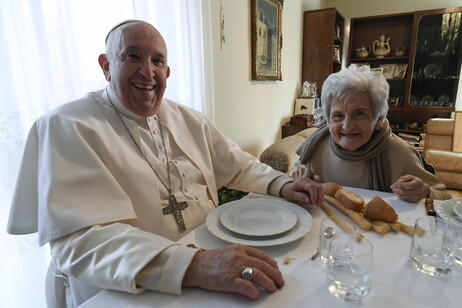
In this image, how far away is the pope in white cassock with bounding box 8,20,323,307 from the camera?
670 millimetres

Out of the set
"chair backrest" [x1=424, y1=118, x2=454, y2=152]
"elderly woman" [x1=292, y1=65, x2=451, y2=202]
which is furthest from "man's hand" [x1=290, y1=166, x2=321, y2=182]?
"chair backrest" [x1=424, y1=118, x2=454, y2=152]

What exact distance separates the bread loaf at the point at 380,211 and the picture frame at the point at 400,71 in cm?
481

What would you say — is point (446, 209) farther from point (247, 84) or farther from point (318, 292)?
point (247, 84)

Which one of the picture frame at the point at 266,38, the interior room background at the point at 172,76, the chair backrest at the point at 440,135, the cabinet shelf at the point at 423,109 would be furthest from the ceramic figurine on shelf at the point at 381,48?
the picture frame at the point at 266,38

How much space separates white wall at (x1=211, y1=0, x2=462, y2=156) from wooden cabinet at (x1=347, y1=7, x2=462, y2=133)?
48 cm

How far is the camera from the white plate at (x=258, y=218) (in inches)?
34.0

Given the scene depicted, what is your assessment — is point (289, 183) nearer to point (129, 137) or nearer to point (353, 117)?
point (353, 117)

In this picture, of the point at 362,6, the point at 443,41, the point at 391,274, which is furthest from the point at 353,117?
the point at 362,6

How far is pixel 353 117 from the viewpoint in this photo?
144cm

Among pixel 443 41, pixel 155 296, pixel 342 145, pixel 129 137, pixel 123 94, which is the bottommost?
pixel 155 296

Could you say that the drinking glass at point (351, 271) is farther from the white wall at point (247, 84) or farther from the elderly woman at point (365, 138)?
the white wall at point (247, 84)

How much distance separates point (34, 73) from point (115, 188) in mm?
657

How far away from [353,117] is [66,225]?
4.25 ft

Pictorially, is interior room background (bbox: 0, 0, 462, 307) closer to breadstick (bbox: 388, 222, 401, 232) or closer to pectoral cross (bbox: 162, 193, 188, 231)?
pectoral cross (bbox: 162, 193, 188, 231)
